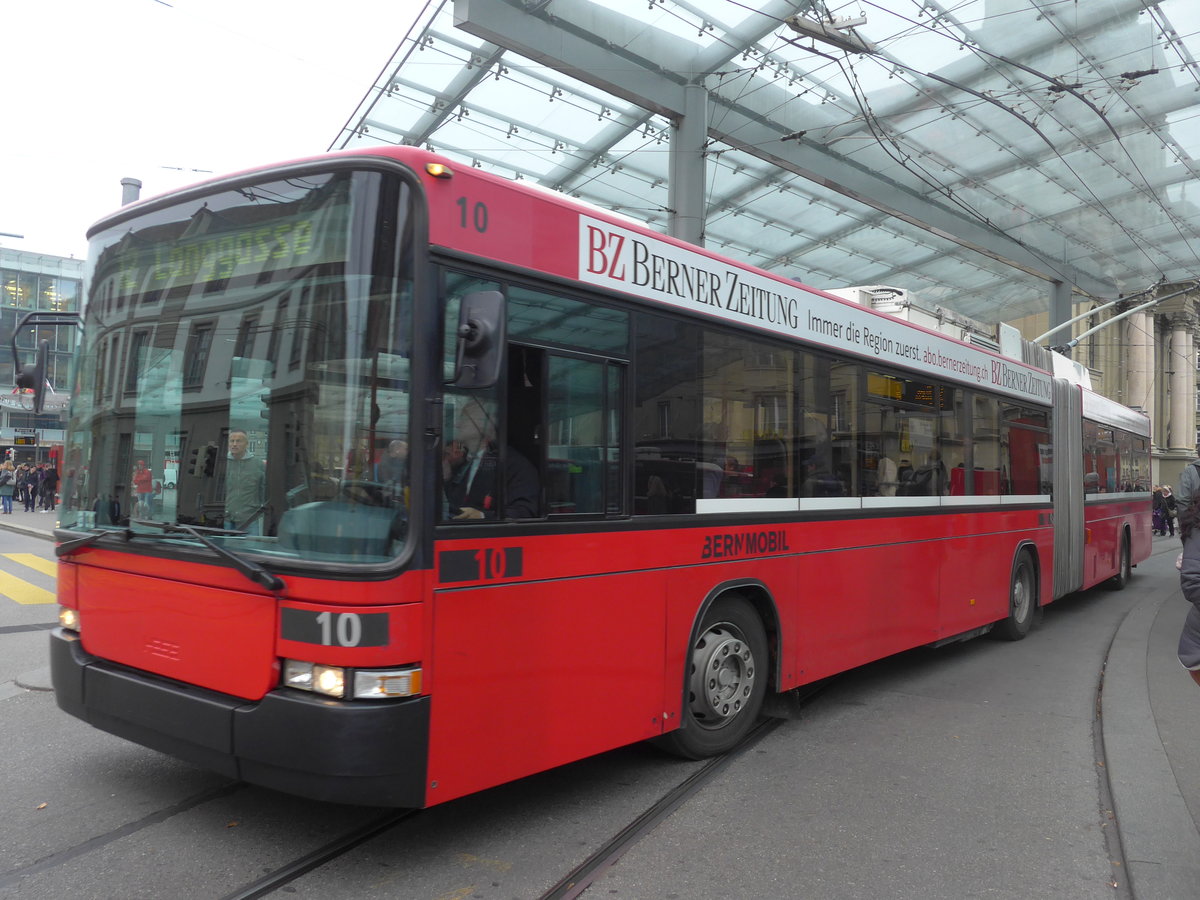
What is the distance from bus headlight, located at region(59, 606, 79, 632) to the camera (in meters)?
4.39

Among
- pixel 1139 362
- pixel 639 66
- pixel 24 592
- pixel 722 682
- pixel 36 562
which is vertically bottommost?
pixel 24 592

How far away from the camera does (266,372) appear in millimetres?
3625

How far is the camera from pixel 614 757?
5242mm

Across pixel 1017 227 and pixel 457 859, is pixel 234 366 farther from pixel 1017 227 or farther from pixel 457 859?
pixel 1017 227

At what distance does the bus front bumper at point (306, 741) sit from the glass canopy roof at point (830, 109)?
319 inches

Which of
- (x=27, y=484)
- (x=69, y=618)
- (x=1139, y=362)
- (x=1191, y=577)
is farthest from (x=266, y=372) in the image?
(x=1139, y=362)

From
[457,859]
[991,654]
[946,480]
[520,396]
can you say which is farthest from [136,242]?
[991,654]

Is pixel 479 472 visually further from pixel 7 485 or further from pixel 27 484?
pixel 27 484

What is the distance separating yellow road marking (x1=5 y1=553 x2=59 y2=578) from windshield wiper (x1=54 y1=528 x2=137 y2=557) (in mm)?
10266

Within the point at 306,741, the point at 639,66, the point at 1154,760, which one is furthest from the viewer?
the point at 639,66

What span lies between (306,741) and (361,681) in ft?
0.94

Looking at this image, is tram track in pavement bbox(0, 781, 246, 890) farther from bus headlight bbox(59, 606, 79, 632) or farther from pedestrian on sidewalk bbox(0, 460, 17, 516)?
pedestrian on sidewalk bbox(0, 460, 17, 516)

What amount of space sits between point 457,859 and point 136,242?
307cm

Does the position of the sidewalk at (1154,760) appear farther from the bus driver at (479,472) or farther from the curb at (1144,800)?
the bus driver at (479,472)
